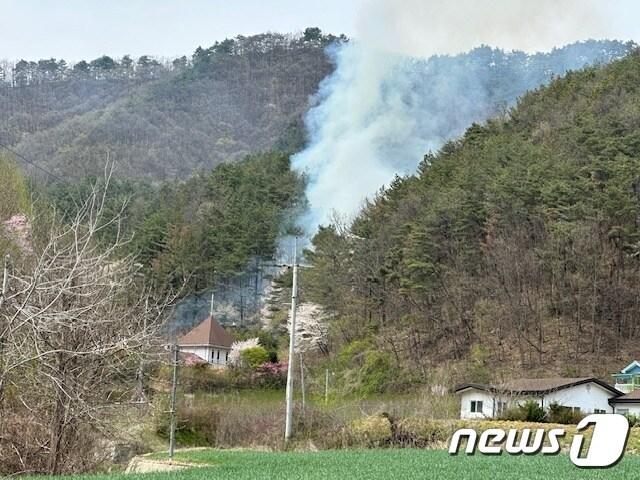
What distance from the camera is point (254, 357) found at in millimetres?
46875

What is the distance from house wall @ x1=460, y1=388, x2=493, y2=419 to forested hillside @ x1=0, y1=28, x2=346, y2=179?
50005 millimetres

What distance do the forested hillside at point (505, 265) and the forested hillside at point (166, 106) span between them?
35.5 meters

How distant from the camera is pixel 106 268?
1550 centimetres

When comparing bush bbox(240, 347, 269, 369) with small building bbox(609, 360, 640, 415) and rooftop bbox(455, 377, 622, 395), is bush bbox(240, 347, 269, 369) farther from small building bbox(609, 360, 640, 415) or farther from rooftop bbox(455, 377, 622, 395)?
small building bbox(609, 360, 640, 415)

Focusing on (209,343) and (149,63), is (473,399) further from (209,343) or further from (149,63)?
(149,63)

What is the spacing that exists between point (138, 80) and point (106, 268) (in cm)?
12351

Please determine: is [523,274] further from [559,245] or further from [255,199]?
[255,199]

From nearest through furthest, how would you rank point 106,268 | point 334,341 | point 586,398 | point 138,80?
point 106,268 < point 586,398 < point 334,341 < point 138,80

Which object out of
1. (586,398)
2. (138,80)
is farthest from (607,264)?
(138,80)

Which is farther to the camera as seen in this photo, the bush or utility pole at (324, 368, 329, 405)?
the bush

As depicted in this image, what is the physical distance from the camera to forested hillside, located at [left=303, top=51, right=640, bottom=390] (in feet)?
121

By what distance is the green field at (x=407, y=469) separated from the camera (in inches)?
460

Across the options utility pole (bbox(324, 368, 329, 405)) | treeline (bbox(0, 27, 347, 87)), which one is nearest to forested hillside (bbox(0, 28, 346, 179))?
Result: treeline (bbox(0, 27, 347, 87))

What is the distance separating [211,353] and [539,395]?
24612 millimetres
